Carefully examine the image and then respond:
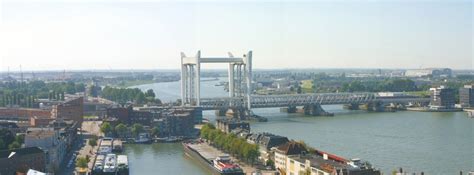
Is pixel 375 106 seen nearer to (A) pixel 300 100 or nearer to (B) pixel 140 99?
(A) pixel 300 100

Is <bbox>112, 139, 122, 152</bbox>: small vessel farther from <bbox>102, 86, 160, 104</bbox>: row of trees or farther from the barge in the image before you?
<bbox>102, 86, 160, 104</bbox>: row of trees

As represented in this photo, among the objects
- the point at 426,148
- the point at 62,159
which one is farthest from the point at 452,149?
the point at 62,159

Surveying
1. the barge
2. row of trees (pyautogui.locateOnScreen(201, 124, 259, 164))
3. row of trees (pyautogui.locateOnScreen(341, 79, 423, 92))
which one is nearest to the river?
the barge

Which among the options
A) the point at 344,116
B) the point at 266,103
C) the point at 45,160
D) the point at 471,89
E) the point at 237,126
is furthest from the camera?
the point at 471,89

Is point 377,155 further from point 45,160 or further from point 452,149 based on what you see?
point 45,160

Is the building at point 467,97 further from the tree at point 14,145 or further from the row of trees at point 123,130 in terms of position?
the tree at point 14,145
